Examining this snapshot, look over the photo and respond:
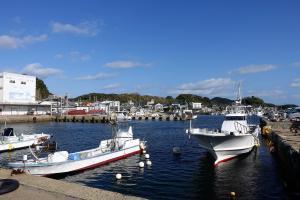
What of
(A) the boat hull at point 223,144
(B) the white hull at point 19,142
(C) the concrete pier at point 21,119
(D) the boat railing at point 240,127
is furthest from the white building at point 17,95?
(A) the boat hull at point 223,144

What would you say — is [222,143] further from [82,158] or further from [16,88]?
[16,88]

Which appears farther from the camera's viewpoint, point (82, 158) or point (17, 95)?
point (17, 95)

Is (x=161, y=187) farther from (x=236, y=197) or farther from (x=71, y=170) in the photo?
(x=71, y=170)

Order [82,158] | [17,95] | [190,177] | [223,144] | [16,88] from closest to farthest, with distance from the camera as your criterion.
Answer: [190,177] < [82,158] < [223,144] < [16,88] < [17,95]

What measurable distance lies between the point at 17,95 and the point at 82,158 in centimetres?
9836

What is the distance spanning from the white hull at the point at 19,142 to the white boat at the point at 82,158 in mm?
12556

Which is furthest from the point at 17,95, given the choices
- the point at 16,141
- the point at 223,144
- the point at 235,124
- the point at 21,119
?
the point at 223,144

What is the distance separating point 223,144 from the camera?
102 ft

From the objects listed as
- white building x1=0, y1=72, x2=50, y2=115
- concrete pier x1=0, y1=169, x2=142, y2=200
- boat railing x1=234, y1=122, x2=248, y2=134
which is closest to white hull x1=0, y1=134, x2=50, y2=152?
boat railing x1=234, y1=122, x2=248, y2=134

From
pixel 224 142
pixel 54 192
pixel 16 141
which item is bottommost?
pixel 16 141

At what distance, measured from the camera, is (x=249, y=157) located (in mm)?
34406

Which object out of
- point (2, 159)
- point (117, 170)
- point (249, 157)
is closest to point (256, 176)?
point (249, 157)

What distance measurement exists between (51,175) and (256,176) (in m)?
15.3

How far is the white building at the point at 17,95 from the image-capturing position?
112m
